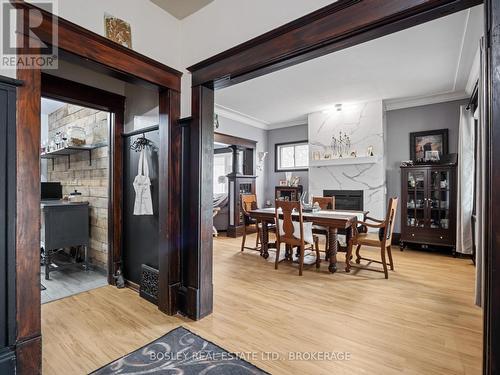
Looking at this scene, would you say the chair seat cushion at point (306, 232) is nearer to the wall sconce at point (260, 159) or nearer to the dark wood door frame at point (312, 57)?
the dark wood door frame at point (312, 57)

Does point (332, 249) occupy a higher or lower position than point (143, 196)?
lower

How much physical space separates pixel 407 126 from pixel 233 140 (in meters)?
3.65

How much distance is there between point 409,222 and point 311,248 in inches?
74.1

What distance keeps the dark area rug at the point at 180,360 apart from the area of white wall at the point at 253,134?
→ 448 cm

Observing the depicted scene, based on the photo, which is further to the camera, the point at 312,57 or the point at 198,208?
the point at 198,208

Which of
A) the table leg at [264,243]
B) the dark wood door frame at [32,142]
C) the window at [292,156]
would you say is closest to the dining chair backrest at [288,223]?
the table leg at [264,243]

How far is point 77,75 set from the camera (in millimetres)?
2750

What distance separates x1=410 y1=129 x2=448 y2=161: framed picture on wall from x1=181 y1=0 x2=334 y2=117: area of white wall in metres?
4.07

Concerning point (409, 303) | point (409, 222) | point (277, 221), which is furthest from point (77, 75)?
point (409, 222)

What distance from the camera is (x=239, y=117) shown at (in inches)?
245

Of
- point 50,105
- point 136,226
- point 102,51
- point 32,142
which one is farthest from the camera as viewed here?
point 50,105

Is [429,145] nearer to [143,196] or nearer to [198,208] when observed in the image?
[198,208]

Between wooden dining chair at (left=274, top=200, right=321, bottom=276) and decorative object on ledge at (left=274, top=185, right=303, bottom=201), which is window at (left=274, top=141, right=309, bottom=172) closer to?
decorative object on ledge at (left=274, top=185, right=303, bottom=201)

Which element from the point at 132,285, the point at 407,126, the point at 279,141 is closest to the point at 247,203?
the point at 132,285
